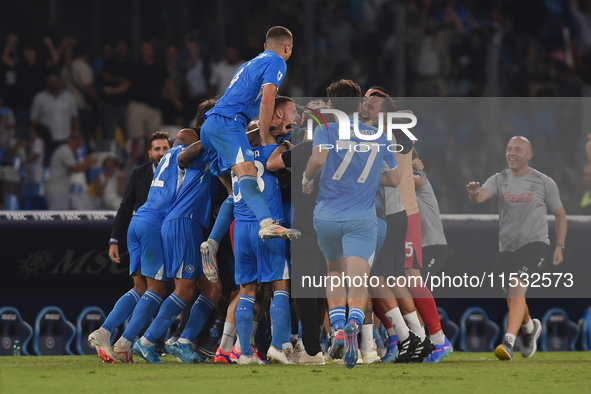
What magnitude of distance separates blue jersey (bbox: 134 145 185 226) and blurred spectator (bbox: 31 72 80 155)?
5.59 meters

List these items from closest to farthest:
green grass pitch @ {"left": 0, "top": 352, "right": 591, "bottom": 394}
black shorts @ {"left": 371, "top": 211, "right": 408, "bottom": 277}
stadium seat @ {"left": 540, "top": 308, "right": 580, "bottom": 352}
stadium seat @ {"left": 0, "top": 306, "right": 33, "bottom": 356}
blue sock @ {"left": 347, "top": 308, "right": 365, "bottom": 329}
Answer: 1. green grass pitch @ {"left": 0, "top": 352, "right": 591, "bottom": 394}
2. blue sock @ {"left": 347, "top": 308, "right": 365, "bottom": 329}
3. black shorts @ {"left": 371, "top": 211, "right": 408, "bottom": 277}
4. stadium seat @ {"left": 0, "top": 306, "right": 33, "bottom": 356}
5. stadium seat @ {"left": 540, "top": 308, "right": 580, "bottom": 352}

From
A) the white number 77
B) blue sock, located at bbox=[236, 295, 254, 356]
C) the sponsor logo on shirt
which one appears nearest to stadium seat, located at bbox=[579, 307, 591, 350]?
the sponsor logo on shirt

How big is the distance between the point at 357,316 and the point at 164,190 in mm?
2225

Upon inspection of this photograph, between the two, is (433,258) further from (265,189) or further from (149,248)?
(149,248)

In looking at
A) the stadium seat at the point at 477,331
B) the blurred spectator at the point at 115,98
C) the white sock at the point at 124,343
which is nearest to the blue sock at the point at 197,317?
the white sock at the point at 124,343

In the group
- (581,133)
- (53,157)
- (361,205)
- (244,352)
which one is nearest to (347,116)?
(361,205)

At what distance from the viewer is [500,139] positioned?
345 inches

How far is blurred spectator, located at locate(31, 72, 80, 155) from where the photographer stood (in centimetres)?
1258

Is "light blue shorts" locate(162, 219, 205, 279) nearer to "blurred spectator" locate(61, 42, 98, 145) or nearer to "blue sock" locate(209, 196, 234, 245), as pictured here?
"blue sock" locate(209, 196, 234, 245)

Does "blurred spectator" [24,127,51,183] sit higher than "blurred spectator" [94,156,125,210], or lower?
higher

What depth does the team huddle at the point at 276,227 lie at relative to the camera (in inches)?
259

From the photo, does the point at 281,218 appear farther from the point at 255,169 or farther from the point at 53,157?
the point at 53,157

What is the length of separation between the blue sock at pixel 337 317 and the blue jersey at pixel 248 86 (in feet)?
5.59

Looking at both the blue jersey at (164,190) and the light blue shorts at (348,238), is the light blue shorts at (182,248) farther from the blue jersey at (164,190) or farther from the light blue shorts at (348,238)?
the light blue shorts at (348,238)
